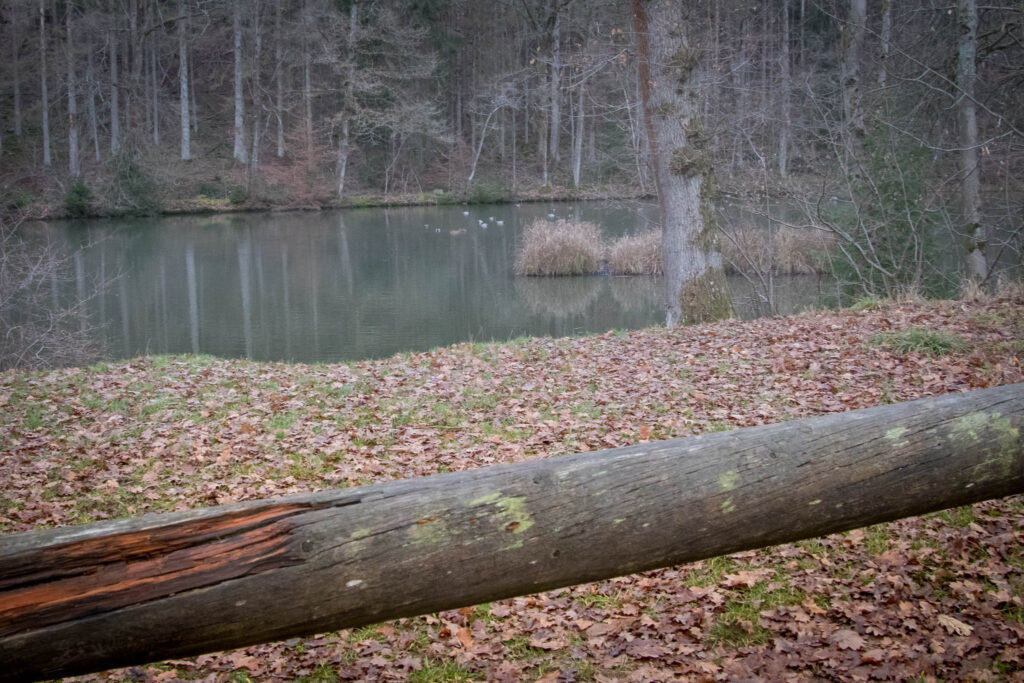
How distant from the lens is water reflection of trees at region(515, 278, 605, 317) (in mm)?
19656

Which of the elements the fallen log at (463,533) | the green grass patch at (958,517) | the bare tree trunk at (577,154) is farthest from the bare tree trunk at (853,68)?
the bare tree trunk at (577,154)

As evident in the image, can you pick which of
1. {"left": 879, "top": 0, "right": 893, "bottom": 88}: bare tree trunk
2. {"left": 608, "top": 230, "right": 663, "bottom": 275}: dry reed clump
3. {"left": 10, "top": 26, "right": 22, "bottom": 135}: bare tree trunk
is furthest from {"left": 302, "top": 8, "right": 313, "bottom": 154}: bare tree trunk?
{"left": 879, "top": 0, "right": 893, "bottom": 88}: bare tree trunk

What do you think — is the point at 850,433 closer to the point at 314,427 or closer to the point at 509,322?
the point at 314,427

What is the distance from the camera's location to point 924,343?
835cm

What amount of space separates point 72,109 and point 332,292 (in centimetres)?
3043

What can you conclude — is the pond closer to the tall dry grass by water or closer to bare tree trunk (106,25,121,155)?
the tall dry grass by water

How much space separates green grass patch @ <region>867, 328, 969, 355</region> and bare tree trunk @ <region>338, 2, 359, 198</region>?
4184 cm

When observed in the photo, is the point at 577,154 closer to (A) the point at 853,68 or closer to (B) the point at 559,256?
(B) the point at 559,256

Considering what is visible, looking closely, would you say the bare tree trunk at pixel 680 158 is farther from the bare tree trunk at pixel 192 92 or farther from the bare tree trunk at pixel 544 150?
the bare tree trunk at pixel 192 92

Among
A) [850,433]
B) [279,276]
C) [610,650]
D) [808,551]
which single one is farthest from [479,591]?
[279,276]

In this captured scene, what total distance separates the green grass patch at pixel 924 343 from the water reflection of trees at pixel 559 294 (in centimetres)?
1074

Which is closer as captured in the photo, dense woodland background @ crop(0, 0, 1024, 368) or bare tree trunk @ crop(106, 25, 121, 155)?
dense woodland background @ crop(0, 0, 1024, 368)

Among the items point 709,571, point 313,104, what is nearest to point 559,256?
point 709,571

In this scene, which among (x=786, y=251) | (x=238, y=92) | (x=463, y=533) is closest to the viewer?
(x=463, y=533)
